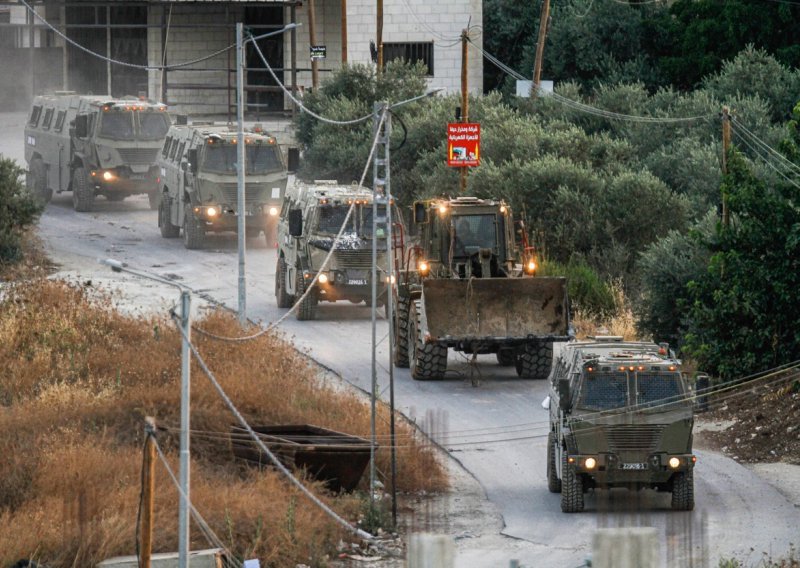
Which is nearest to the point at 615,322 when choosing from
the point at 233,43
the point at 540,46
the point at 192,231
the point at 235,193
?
the point at 235,193

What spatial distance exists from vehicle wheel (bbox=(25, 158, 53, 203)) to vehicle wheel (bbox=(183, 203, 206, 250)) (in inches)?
310

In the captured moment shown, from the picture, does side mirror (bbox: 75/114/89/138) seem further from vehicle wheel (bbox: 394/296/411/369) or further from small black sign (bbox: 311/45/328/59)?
vehicle wheel (bbox: 394/296/411/369)

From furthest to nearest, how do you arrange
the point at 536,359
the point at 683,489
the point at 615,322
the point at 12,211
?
the point at 12,211 → the point at 615,322 → the point at 536,359 → the point at 683,489

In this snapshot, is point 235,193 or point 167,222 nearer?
point 235,193

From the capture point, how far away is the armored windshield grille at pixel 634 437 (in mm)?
17156

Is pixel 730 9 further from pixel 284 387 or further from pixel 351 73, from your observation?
pixel 284 387

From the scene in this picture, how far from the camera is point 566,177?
34906 mm

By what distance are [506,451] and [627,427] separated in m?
4.42

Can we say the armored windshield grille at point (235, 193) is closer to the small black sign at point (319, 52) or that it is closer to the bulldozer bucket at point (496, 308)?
the small black sign at point (319, 52)

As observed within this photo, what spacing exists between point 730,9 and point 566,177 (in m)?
18.7

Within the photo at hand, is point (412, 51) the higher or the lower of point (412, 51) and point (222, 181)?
the higher

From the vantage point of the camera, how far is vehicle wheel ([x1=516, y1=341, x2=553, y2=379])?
82.1 ft

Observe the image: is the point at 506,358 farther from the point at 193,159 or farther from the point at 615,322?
the point at 193,159

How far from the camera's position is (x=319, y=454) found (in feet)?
60.8
